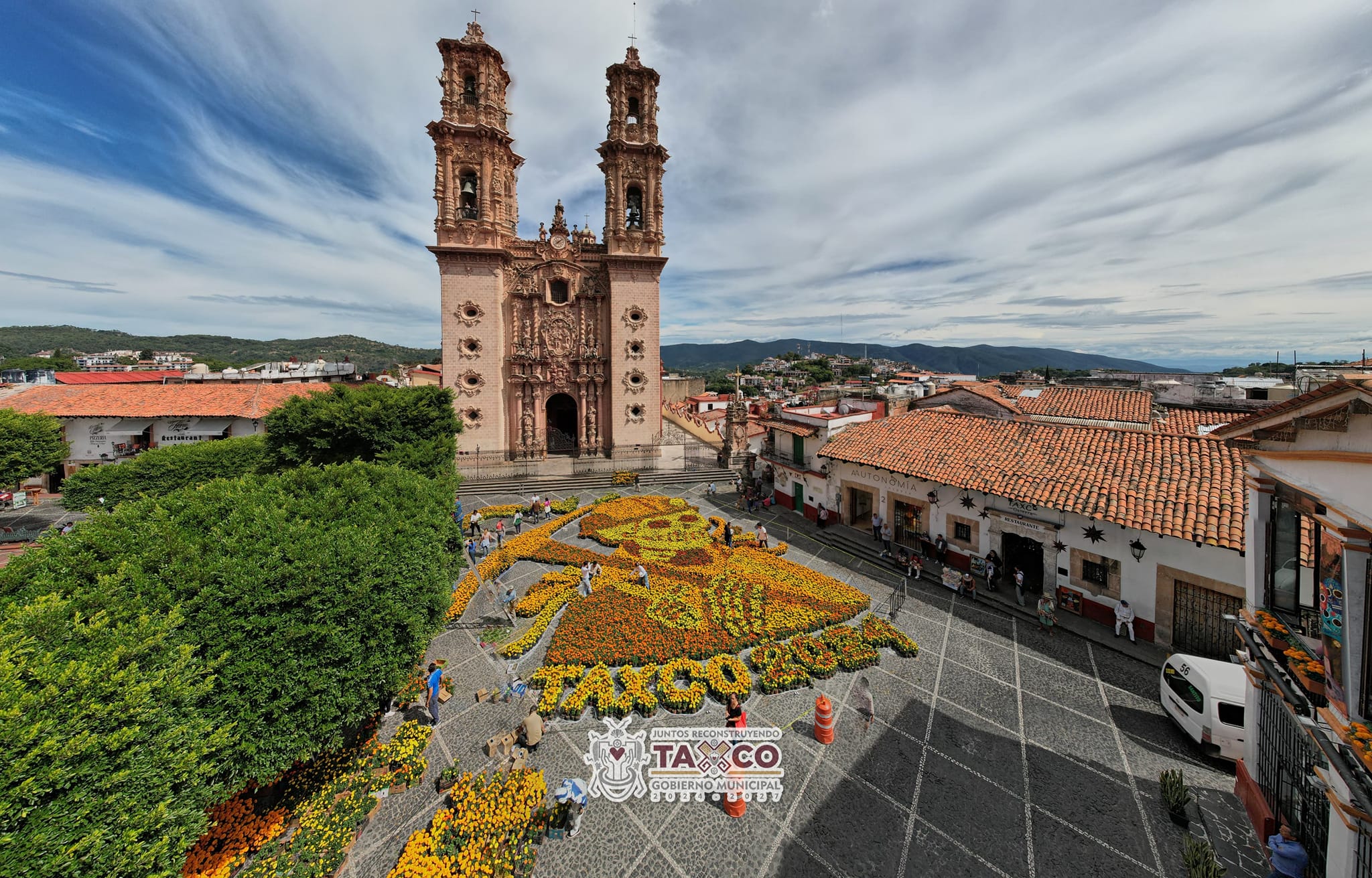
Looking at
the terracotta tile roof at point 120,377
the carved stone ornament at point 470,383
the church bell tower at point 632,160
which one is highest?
the church bell tower at point 632,160

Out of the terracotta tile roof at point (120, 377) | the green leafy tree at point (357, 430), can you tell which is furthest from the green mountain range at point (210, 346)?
the green leafy tree at point (357, 430)

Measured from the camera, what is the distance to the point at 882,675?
439 inches

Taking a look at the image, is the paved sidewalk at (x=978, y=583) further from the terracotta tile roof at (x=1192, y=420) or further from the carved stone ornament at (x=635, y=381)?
the terracotta tile roof at (x=1192, y=420)

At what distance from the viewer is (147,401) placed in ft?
103

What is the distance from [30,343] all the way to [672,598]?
199m

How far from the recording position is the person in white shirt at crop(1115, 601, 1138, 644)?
12.1m

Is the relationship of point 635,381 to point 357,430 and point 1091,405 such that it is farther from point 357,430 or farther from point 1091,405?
point 1091,405

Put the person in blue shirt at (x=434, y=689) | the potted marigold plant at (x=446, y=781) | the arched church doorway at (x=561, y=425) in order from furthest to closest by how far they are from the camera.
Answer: the arched church doorway at (x=561, y=425), the person in blue shirt at (x=434, y=689), the potted marigold plant at (x=446, y=781)

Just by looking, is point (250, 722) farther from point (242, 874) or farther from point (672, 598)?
point (672, 598)

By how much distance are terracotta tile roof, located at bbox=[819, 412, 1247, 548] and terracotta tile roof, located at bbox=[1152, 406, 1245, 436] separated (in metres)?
8.85

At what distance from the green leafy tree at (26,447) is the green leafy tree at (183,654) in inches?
1006

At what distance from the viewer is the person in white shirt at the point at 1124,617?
39.5 feet

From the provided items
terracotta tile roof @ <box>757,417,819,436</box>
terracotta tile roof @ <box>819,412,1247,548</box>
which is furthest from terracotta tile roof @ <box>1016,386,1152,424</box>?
terracotta tile roof @ <box>757,417,819,436</box>

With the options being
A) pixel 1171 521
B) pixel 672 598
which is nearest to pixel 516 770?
pixel 672 598
